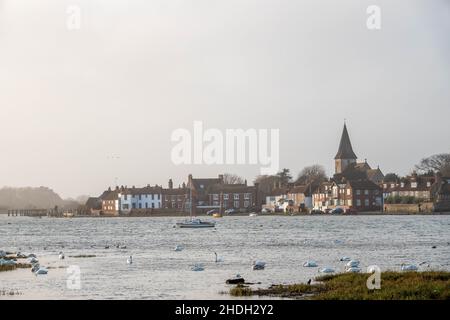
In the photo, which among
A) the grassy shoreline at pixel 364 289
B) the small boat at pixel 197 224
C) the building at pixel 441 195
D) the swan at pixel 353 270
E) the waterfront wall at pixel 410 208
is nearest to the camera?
the grassy shoreline at pixel 364 289

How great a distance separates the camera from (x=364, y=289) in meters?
33.2

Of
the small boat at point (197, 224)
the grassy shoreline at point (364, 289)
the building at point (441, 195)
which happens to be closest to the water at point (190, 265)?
the grassy shoreline at point (364, 289)

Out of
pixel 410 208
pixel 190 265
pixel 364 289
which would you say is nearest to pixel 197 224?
pixel 410 208

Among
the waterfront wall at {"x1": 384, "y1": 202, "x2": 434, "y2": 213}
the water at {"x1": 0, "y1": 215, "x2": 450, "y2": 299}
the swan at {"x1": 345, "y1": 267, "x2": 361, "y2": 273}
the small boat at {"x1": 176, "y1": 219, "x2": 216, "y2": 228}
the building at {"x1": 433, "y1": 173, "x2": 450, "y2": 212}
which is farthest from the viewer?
the waterfront wall at {"x1": 384, "y1": 202, "x2": 434, "y2": 213}

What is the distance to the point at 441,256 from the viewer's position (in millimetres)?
57344

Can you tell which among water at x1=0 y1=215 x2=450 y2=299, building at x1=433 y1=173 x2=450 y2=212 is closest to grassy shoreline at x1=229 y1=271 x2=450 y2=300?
water at x1=0 y1=215 x2=450 y2=299

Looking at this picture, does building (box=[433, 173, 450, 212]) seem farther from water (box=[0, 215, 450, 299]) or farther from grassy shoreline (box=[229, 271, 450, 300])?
grassy shoreline (box=[229, 271, 450, 300])

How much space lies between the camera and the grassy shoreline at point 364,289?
31062 mm

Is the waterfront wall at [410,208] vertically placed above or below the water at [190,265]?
above

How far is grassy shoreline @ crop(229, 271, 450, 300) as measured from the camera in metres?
31.1

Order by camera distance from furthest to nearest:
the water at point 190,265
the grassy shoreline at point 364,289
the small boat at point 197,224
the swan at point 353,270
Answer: the small boat at point 197,224
the swan at point 353,270
the water at point 190,265
the grassy shoreline at point 364,289

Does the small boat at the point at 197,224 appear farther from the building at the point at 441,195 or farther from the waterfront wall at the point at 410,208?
the building at the point at 441,195
